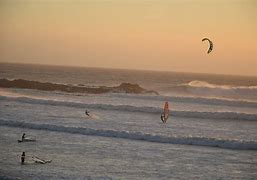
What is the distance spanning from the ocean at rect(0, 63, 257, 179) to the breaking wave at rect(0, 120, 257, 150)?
1 centimetres

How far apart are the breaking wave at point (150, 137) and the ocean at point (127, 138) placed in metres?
0.01

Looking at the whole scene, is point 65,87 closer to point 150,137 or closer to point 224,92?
point 224,92

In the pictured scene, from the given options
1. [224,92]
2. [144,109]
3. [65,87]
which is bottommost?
[144,109]

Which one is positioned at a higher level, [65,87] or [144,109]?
[65,87]

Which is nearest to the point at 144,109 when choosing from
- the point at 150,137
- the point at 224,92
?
the point at 150,137

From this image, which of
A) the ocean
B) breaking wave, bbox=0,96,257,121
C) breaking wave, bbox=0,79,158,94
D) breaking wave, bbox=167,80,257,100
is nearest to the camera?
the ocean

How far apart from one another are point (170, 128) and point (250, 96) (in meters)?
5.76

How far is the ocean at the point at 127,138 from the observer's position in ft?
14.4

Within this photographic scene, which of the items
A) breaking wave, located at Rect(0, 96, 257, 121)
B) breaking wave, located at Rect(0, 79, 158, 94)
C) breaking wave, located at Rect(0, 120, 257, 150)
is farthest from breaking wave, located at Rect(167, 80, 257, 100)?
breaking wave, located at Rect(0, 120, 257, 150)

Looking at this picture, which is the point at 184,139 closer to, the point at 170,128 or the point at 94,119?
the point at 170,128

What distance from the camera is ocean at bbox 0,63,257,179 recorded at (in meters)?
4.38

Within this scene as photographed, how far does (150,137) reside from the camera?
249 inches

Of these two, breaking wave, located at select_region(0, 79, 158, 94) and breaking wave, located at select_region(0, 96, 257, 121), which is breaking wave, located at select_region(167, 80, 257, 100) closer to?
breaking wave, located at select_region(0, 79, 158, 94)

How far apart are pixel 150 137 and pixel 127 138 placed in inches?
11.8
